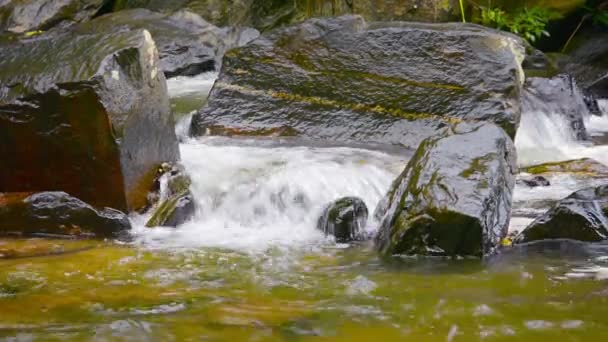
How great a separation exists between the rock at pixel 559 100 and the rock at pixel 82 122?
4.24 meters

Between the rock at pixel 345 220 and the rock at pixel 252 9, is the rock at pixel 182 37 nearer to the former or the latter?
the rock at pixel 252 9

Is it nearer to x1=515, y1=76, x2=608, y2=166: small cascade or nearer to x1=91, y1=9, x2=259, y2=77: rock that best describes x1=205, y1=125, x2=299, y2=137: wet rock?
x1=515, y1=76, x2=608, y2=166: small cascade

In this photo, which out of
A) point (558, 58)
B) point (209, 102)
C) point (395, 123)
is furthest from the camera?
point (558, 58)

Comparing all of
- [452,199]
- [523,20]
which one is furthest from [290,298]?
[523,20]

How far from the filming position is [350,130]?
6.32 meters

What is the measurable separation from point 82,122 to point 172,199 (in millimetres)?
678

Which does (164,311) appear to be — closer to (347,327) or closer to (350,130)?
(347,327)

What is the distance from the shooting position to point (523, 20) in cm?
1038

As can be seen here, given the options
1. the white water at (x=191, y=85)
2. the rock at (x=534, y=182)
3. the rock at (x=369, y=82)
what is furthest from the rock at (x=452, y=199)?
the white water at (x=191, y=85)

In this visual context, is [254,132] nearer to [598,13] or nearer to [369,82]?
[369,82]

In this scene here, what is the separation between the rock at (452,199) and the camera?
382cm

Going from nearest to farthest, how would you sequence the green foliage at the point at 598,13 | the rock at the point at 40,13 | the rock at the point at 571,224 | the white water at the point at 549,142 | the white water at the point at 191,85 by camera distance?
1. the rock at the point at 571,224
2. the white water at the point at 549,142
3. the white water at the point at 191,85
4. the green foliage at the point at 598,13
5. the rock at the point at 40,13

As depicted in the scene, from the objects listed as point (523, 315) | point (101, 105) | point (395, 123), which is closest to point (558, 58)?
point (395, 123)

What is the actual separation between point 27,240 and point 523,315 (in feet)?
8.73
